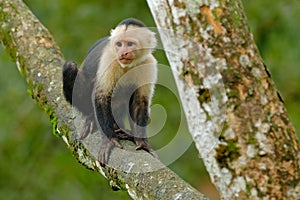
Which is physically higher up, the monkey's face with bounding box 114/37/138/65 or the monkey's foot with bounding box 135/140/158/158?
the monkey's face with bounding box 114/37/138/65

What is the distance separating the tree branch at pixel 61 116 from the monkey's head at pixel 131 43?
43 centimetres

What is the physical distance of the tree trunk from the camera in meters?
2.37

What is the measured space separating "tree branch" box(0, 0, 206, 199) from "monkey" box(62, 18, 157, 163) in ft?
0.39

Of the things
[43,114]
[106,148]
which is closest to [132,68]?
[106,148]

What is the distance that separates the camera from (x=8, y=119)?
22.9 ft

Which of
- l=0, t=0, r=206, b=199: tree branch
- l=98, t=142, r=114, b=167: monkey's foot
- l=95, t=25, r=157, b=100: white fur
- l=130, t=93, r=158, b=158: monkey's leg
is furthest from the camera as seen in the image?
Answer: l=95, t=25, r=157, b=100: white fur

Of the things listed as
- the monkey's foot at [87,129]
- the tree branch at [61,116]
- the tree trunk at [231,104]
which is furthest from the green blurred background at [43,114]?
the tree trunk at [231,104]

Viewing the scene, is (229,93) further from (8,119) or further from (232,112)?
(8,119)

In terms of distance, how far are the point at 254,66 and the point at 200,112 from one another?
0.87 ft

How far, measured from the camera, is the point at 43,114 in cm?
708

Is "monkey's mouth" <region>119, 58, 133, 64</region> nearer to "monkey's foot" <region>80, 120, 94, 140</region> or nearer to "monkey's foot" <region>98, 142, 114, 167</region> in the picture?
"monkey's foot" <region>80, 120, 94, 140</region>

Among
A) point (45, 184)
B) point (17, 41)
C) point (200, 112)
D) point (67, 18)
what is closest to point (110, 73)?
point (17, 41)

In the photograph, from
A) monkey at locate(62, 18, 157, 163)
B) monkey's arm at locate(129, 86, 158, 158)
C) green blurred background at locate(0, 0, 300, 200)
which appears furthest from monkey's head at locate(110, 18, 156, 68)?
green blurred background at locate(0, 0, 300, 200)

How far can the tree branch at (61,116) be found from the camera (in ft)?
9.78
